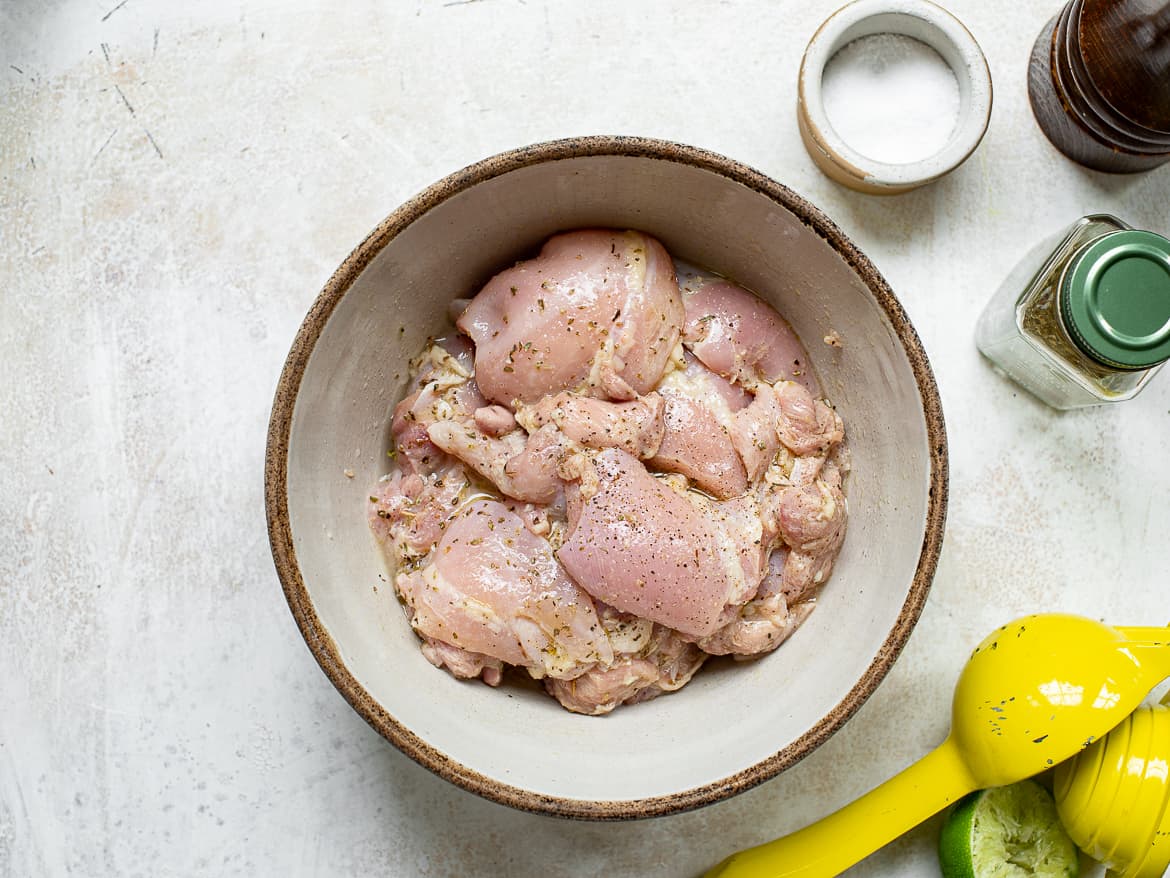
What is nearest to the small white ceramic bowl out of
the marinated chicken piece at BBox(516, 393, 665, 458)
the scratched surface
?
the scratched surface

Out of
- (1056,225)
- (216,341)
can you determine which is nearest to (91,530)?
(216,341)

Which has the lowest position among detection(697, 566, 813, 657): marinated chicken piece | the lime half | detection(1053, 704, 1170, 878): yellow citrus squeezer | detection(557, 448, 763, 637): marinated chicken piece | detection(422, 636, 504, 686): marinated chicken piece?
the lime half

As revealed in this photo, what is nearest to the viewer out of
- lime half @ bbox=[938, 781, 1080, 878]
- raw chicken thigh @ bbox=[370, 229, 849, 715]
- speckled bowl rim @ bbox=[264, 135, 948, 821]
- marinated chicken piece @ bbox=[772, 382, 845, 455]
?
speckled bowl rim @ bbox=[264, 135, 948, 821]

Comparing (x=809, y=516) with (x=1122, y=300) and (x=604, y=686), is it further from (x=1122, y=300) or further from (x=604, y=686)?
(x=1122, y=300)

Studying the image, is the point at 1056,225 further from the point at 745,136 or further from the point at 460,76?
the point at 460,76

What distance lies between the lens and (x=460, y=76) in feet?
5.98

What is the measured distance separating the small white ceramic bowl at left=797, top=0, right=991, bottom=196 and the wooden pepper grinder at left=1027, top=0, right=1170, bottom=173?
0.14 m

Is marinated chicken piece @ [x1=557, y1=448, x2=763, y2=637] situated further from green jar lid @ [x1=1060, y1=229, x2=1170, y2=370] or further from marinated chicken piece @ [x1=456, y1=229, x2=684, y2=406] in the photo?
green jar lid @ [x1=1060, y1=229, x2=1170, y2=370]

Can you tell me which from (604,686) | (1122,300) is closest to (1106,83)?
(1122,300)

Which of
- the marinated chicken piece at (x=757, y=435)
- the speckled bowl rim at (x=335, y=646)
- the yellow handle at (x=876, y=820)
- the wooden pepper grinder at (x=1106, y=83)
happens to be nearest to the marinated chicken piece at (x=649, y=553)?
the marinated chicken piece at (x=757, y=435)

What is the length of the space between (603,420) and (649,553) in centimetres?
21

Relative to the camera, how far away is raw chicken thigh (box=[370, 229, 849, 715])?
1.50 meters

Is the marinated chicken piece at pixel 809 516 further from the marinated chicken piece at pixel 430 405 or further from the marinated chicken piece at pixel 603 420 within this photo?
the marinated chicken piece at pixel 430 405

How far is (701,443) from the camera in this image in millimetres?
1565
